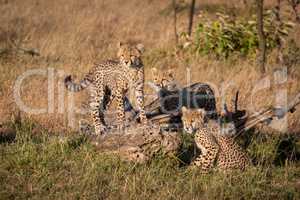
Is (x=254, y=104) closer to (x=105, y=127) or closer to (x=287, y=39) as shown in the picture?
(x=105, y=127)

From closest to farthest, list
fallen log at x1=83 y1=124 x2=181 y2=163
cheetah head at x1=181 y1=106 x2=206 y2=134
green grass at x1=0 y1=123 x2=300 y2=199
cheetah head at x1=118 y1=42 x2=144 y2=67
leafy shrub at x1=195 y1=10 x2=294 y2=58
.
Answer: green grass at x1=0 y1=123 x2=300 y2=199 → fallen log at x1=83 y1=124 x2=181 y2=163 → cheetah head at x1=181 y1=106 x2=206 y2=134 → cheetah head at x1=118 y1=42 x2=144 y2=67 → leafy shrub at x1=195 y1=10 x2=294 y2=58

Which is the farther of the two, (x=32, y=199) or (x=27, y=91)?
(x=27, y=91)

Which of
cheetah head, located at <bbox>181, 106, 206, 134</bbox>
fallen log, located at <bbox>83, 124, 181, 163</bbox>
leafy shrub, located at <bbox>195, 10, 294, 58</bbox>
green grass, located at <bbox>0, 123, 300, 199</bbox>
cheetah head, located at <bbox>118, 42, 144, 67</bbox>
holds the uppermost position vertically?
leafy shrub, located at <bbox>195, 10, 294, 58</bbox>

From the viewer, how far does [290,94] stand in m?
8.27

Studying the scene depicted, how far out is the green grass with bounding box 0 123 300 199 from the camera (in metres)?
4.60

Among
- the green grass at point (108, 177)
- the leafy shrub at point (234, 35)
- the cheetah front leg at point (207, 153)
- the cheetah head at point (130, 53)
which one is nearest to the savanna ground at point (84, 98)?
the green grass at point (108, 177)

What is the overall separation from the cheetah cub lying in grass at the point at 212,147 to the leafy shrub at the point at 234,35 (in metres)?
4.13

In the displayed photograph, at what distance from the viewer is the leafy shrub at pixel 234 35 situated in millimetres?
9664

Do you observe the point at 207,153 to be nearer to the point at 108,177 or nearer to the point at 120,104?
the point at 108,177

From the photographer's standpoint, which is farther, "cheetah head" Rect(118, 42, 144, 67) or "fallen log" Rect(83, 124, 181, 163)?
"cheetah head" Rect(118, 42, 144, 67)

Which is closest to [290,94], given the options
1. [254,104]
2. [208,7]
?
[254,104]

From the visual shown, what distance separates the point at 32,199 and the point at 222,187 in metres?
1.61

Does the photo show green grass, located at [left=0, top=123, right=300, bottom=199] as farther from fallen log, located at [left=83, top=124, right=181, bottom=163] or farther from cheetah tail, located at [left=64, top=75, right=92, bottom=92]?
cheetah tail, located at [left=64, top=75, right=92, bottom=92]

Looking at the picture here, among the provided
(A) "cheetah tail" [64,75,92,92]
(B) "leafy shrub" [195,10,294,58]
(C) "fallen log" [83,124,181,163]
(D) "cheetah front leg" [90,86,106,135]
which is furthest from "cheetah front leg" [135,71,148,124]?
(B) "leafy shrub" [195,10,294,58]
